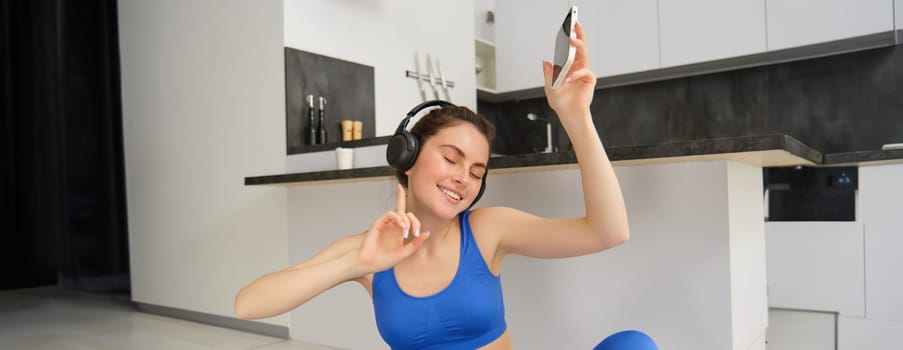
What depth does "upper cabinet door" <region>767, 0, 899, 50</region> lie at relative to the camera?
3037 mm

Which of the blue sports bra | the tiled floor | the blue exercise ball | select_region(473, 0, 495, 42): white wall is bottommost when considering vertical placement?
the tiled floor

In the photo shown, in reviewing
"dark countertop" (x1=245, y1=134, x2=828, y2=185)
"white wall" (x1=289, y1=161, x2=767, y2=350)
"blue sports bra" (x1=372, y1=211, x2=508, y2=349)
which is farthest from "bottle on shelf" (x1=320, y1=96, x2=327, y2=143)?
"blue sports bra" (x1=372, y1=211, x2=508, y2=349)

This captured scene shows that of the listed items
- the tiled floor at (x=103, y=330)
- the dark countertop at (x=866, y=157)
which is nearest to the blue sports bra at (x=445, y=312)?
the tiled floor at (x=103, y=330)

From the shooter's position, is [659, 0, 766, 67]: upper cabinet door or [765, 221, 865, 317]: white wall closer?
[765, 221, 865, 317]: white wall

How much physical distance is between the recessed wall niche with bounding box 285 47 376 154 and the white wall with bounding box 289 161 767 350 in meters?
1.26

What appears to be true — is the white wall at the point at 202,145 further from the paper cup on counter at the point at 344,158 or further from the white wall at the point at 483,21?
the white wall at the point at 483,21

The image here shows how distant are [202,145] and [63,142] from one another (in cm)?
151

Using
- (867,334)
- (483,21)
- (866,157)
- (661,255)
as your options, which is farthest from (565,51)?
(483,21)

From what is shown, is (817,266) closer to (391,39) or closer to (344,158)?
(344,158)

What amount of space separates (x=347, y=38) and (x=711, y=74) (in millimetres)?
2132

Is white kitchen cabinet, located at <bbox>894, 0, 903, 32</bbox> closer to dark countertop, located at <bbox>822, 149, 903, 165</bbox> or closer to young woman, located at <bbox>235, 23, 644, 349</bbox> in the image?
dark countertop, located at <bbox>822, 149, 903, 165</bbox>

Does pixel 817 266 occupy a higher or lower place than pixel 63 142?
lower

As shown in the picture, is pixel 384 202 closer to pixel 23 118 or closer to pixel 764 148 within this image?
pixel 764 148

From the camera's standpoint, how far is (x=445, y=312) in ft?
4.27
